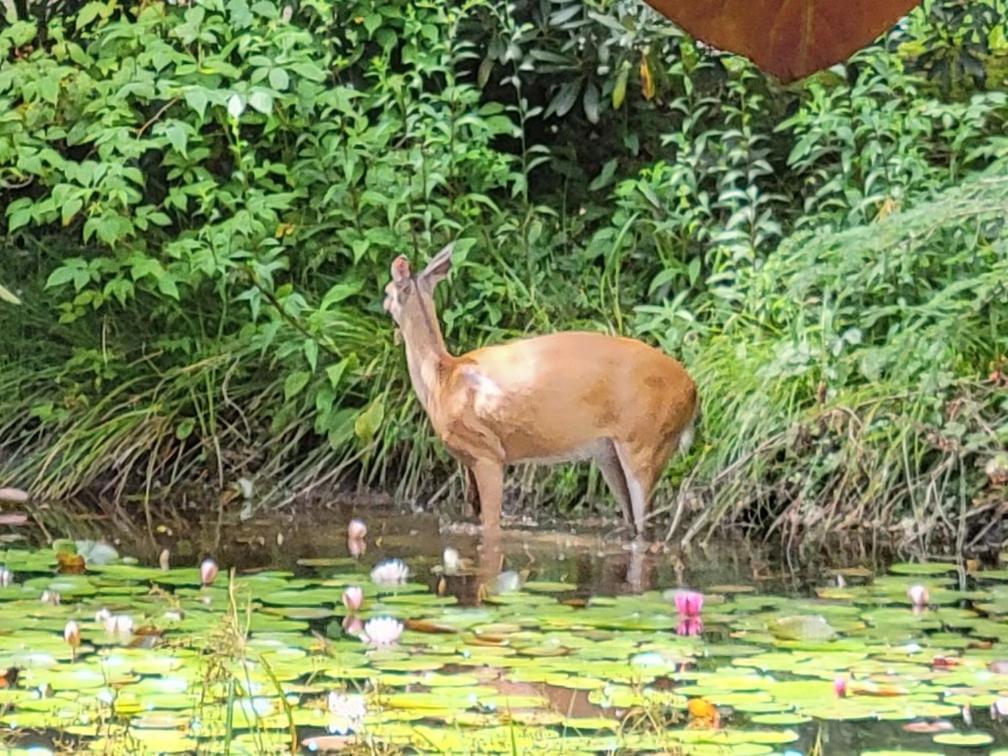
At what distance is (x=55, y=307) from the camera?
22.3 feet

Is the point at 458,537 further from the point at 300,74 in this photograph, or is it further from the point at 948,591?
the point at 300,74

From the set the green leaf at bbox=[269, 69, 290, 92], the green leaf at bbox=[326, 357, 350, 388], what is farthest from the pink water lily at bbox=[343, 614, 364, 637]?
the green leaf at bbox=[269, 69, 290, 92]

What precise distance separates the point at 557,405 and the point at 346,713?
88.3 inches

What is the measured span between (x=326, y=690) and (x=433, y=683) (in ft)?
0.62

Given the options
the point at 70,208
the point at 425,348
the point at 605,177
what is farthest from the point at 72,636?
the point at 605,177

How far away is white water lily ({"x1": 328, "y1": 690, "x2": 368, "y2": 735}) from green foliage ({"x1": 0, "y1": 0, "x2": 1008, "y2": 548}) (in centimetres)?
273

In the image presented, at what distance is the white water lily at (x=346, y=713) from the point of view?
2.95 m

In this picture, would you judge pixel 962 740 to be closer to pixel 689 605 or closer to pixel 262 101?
→ pixel 689 605

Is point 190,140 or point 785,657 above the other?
point 190,140

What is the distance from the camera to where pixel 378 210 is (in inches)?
265

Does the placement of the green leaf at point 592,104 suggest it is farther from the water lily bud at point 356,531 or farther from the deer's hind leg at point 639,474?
the water lily bud at point 356,531

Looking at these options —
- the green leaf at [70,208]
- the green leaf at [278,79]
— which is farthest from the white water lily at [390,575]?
the green leaf at [278,79]

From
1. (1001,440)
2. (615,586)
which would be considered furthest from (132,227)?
(1001,440)

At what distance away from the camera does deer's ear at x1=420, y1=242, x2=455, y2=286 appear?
5.30 meters
